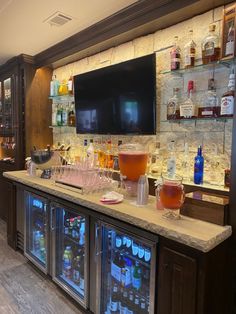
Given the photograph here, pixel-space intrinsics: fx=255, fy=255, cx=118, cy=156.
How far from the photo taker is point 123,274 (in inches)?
71.1

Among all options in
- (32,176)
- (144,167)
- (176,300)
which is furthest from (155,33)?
(176,300)

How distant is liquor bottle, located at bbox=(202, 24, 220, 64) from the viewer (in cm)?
180

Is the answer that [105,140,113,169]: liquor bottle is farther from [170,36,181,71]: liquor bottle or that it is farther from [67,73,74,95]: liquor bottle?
[170,36,181,71]: liquor bottle

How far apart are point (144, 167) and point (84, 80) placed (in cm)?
141

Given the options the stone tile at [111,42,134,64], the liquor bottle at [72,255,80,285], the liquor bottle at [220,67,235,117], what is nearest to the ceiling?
the stone tile at [111,42,134,64]

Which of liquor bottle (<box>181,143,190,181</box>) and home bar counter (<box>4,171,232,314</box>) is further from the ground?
liquor bottle (<box>181,143,190,181</box>)

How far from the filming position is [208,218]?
1465mm

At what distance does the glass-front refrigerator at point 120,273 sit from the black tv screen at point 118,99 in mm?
969

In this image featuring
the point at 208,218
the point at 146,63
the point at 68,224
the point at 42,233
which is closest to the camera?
the point at 208,218

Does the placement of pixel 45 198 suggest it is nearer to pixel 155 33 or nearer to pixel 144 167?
pixel 144 167

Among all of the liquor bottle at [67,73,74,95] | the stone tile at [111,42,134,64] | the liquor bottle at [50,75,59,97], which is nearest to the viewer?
the stone tile at [111,42,134,64]

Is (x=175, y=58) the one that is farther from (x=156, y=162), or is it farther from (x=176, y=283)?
(x=176, y=283)

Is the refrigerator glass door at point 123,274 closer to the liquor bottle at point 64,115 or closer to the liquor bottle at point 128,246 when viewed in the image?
the liquor bottle at point 128,246

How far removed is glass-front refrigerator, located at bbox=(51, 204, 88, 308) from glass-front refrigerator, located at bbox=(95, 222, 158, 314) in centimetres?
34
